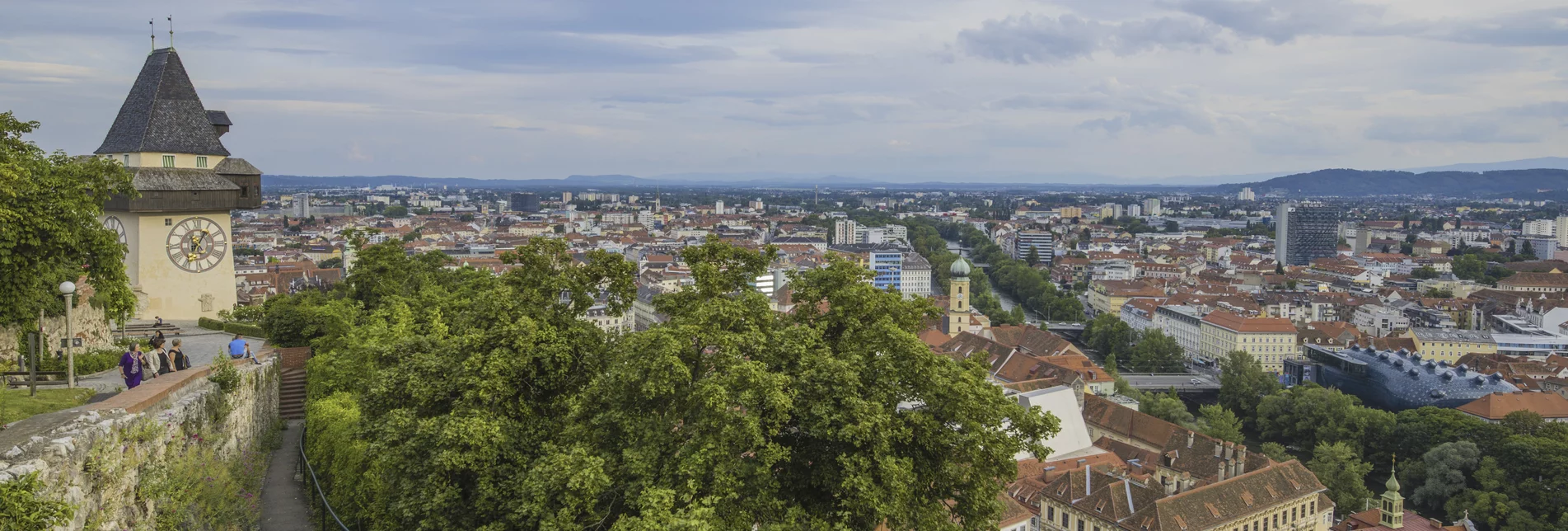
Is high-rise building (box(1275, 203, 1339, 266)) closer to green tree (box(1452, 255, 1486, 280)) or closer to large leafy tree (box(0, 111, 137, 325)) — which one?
green tree (box(1452, 255, 1486, 280))

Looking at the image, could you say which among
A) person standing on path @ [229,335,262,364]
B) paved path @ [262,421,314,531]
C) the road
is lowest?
the road

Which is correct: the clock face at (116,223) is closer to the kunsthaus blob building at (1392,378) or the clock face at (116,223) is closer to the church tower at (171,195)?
the church tower at (171,195)

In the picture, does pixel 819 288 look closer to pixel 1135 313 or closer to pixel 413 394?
pixel 413 394

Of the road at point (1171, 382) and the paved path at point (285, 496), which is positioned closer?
the paved path at point (285, 496)

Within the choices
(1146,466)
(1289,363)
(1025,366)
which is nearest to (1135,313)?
(1289,363)

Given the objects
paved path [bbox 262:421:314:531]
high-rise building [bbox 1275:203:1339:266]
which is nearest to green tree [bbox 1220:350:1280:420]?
paved path [bbox 262:421:314:531]

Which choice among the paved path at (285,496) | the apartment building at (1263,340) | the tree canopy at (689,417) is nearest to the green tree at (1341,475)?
the apartment building at (1263,340)
